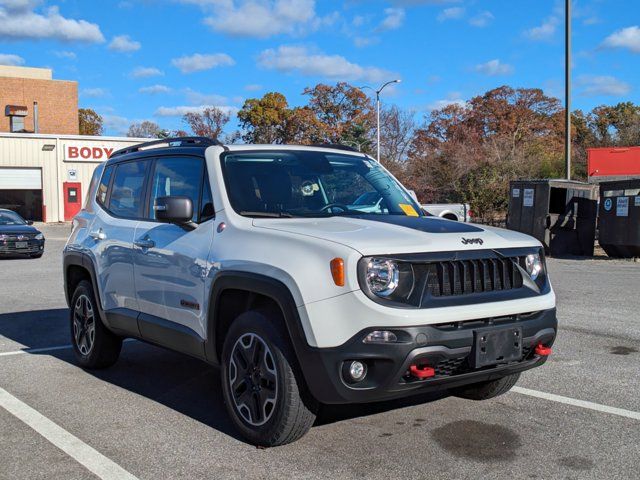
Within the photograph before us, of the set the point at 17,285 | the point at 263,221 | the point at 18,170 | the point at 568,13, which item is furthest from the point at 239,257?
the point at 18,170

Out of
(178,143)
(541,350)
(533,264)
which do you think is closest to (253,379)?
(541,350)

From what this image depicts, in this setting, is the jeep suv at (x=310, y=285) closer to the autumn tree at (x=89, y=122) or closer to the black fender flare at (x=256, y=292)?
the black fender flare at (x=256, y=292)

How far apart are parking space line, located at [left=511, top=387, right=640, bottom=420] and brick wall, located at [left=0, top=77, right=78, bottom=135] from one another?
54428 millimetres

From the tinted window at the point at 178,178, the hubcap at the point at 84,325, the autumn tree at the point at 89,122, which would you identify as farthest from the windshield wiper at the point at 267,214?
the autumn tree at the point at 89,122

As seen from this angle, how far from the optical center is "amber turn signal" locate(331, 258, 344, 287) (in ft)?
12.5

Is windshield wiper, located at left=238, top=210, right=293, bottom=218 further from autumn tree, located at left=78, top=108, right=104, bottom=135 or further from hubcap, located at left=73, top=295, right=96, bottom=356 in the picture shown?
autumn tree, located at left=78, top=108, right=104, bottom=135

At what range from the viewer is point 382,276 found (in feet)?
12.8

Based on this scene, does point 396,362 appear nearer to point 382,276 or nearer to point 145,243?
point 382,276

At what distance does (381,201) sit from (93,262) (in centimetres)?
266

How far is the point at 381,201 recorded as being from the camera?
5.36m

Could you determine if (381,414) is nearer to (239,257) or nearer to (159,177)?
(239,257)

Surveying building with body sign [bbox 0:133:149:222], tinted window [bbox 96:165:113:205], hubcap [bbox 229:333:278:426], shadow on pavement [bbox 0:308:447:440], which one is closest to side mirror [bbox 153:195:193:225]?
hubcap [bbox 229:333:278:426]

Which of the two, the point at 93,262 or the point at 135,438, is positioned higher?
the point at 93,262

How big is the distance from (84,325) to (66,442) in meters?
2.16
